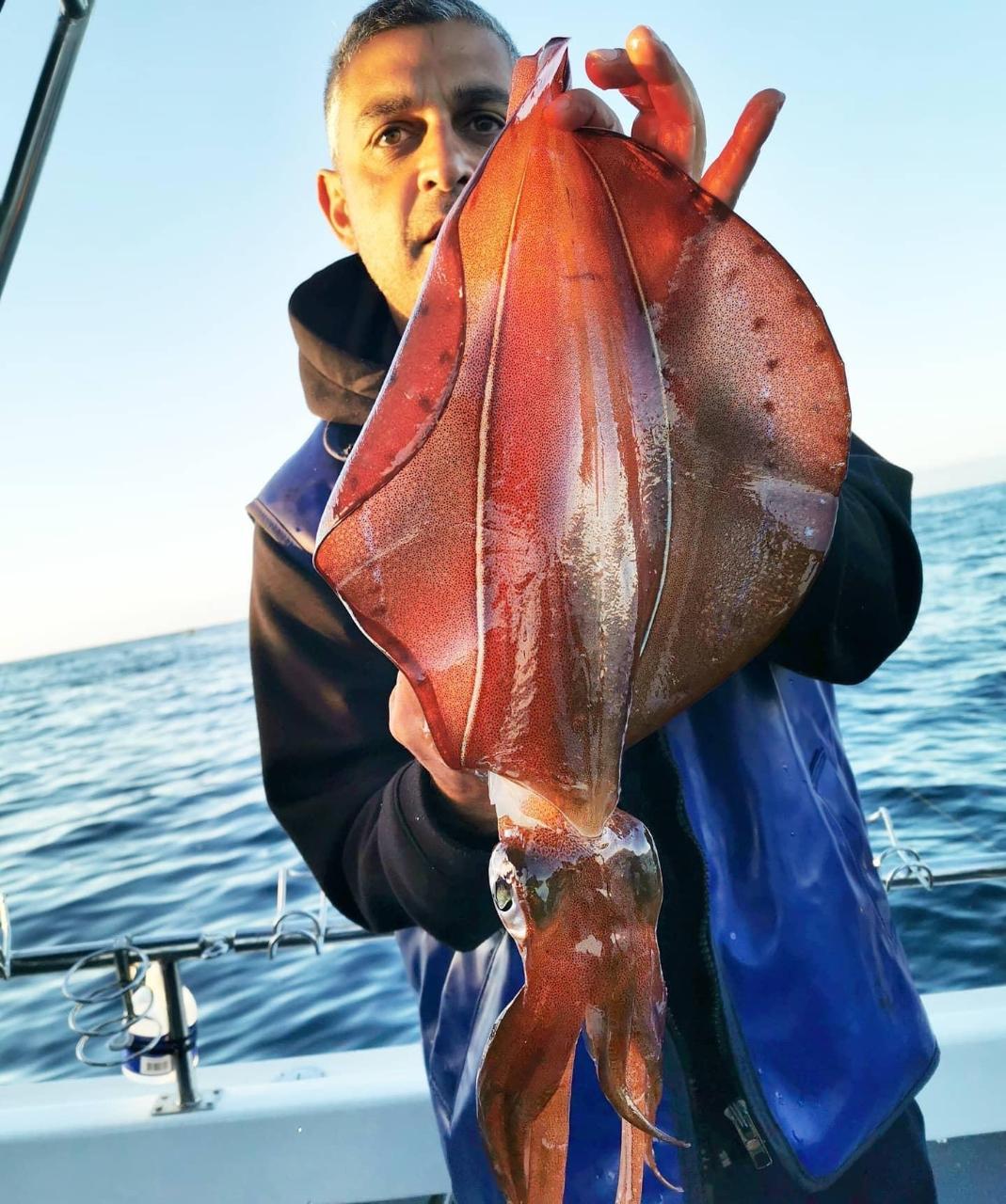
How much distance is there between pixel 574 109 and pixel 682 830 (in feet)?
4.02

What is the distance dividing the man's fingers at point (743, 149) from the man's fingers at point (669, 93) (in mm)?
→ 29

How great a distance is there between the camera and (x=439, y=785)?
1438mm

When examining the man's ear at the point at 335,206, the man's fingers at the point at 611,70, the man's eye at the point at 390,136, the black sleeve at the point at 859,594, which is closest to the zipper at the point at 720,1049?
the black sleeve at the point at 859,594

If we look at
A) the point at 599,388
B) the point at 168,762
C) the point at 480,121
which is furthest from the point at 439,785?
the point at 168,762

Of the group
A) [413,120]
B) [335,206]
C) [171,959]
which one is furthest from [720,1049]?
[171,959]

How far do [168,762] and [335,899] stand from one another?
740 inches

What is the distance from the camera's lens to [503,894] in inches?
40.9

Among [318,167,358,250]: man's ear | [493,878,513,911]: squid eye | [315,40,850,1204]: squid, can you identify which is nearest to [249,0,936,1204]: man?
[318,167,358,250]: man's ear

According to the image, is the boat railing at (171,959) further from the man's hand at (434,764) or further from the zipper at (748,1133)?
the man's hand at (434,764)

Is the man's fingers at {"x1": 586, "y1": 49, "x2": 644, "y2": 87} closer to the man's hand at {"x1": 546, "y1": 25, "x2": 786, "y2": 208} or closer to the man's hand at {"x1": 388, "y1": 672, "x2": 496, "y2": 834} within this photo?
the man's hand at {"x1": 546, "y1": 25, "x2": 786, "y2": 208}

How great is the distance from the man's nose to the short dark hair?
0.28 meters

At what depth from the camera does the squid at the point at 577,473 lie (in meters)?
0.89

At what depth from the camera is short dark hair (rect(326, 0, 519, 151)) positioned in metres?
1.93

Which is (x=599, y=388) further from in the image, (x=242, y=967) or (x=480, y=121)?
(x=242, y=967)
